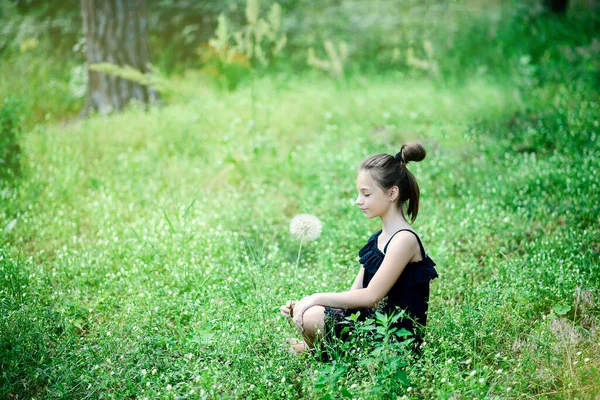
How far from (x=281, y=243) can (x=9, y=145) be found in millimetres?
3335

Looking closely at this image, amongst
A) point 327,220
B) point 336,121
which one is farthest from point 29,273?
point 336,121

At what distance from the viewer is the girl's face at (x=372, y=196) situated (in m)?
3.41

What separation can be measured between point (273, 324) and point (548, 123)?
4.57m

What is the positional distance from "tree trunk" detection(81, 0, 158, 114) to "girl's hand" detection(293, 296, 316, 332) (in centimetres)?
616

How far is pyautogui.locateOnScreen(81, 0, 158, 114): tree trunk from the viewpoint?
27.5 feet

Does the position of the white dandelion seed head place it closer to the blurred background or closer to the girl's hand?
the girl's hand

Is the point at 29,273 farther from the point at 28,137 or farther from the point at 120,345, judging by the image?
the point at 28,137

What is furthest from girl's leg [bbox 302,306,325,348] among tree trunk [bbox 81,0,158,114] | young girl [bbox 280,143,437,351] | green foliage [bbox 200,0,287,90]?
tree trunk [bbox 81,0,158,114]

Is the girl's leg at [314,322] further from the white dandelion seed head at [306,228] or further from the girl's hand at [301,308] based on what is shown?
the white dandelion seed head at [306,228]

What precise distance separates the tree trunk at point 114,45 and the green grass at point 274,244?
0.59 metres

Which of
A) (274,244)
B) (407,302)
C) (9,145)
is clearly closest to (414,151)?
(407,302)

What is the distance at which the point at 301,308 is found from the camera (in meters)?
3.29

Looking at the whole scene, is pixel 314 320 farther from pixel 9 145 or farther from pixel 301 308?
pixel 9 145

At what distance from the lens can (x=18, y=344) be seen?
351 cm
